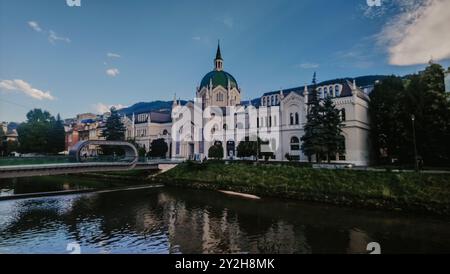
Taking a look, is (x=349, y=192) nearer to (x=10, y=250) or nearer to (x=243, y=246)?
(x=243, y=246)

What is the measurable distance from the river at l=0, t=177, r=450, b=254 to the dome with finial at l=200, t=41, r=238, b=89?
1657 inches

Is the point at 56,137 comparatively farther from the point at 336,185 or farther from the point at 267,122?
the point at 336,185

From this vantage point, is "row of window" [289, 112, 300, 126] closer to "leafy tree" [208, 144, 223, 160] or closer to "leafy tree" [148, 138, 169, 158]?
"leafy tree" [208, 144, 223, 160]

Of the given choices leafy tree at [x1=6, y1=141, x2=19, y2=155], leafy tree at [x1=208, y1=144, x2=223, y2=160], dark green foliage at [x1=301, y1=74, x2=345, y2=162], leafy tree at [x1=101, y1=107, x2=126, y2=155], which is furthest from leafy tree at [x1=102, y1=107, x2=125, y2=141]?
dark green foliage at [x1=301, y1=74, x2=345, y2=162]

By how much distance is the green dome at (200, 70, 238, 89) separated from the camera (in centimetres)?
6328

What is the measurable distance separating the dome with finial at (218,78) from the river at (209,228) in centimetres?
4209

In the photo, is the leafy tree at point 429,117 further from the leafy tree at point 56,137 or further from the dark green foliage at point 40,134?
the dark green foliage at point 40,134

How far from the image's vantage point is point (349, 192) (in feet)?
77.9

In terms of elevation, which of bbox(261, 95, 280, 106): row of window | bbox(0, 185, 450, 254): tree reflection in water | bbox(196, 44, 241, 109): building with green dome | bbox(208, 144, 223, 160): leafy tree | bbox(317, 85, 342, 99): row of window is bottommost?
bbox(0, 185, 450, 254): tree reflection in water

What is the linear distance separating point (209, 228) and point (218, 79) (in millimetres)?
50840

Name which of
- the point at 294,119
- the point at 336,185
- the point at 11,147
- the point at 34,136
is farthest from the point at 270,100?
the point at 11,147

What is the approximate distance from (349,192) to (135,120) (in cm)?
6017

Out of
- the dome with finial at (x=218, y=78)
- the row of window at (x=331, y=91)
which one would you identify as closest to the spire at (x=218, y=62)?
the dome with finial at (x=218, y=78)

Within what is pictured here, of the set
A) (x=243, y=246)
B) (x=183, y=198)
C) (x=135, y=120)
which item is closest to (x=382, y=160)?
(x=183, y=198)
